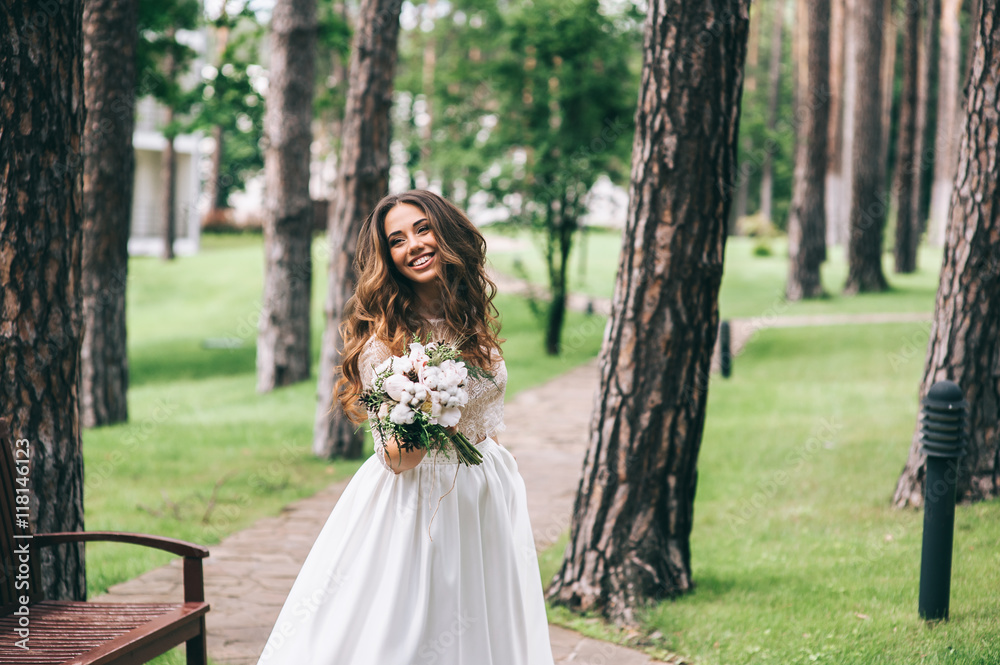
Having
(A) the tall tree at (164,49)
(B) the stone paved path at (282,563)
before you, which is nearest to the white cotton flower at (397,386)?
(B) the stone paved path at (282,563)

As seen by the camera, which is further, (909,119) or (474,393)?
(909,119)

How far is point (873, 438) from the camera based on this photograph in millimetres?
8172

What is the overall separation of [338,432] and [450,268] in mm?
5760

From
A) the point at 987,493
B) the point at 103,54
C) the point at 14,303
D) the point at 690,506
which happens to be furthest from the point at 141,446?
the point at 987,493

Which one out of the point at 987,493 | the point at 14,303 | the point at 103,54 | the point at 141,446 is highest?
the point at 103,54

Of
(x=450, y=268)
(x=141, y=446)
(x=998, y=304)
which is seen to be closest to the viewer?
(x=450, y=268)

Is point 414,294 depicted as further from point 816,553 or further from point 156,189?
point 156,189

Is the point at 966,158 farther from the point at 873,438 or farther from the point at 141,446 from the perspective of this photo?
the point at 141,446

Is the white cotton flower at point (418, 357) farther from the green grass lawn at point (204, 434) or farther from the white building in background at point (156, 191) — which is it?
the white building in background at point (156, 191)

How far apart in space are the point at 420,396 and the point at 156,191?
32435 millimetres

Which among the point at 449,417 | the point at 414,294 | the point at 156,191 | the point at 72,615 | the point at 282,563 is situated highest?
the point at 156,191

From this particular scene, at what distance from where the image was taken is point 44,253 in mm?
3703

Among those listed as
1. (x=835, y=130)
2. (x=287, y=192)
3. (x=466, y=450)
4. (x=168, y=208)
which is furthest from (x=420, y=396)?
(x=835, y=130)

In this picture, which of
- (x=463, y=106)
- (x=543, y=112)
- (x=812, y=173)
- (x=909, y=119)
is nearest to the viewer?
(x=543, y=112)
